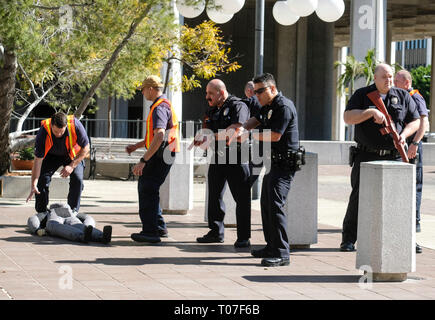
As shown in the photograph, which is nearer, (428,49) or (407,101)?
(407,101)

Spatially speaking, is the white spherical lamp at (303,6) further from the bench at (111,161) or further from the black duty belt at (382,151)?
the black duty belt at (382,151)

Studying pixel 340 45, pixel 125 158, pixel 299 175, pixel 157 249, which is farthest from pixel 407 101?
pixel 340 45

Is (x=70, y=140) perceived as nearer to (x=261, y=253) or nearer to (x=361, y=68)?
(x=261, y=253)

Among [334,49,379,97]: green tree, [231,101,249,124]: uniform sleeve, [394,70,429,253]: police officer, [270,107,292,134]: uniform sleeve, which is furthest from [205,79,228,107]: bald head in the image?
[334,49,379,97]: green tree

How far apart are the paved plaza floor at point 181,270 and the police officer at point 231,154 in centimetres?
38

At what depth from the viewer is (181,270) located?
24.6 ft

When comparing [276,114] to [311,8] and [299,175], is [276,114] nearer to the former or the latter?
[299,175]

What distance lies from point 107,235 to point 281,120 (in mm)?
2554

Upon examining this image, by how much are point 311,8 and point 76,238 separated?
770 cm

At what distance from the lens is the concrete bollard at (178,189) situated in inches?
491

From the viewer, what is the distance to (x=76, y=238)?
9180mm

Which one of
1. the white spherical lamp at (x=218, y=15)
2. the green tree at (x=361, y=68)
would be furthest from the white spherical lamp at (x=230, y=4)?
the green tree at (x=361, y=68)

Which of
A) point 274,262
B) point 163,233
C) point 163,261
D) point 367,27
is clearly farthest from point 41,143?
point 367,27

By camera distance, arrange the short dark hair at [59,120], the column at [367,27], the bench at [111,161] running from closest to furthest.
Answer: the short dark hair at [59,120]
the bench at [111,161]
the column at [367,27]
